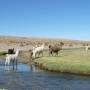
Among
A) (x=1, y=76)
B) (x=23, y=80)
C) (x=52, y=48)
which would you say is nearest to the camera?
(x=23, y=80)

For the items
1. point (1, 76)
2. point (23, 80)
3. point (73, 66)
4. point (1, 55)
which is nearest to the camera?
point (23, 80)

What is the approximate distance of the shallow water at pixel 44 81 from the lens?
26.2m

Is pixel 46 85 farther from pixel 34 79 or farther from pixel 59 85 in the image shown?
pixel 34 79

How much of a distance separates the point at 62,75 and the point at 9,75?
575 cm

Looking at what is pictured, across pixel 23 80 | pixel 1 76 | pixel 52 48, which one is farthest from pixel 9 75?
pixel 52 48

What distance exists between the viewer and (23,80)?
29.5m

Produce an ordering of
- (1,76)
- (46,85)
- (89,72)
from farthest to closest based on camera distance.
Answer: (89,72) < (1,76) < (46,85)

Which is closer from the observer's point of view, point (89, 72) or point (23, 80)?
point (23, 80)

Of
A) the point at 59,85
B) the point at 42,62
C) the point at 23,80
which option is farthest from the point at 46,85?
the point at 42,62

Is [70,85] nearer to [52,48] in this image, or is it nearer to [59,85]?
[59,85]

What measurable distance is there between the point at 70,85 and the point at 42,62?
14.9 m

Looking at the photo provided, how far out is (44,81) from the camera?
96.4 ft

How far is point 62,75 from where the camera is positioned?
111 feet

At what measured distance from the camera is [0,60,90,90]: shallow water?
86.1ft
